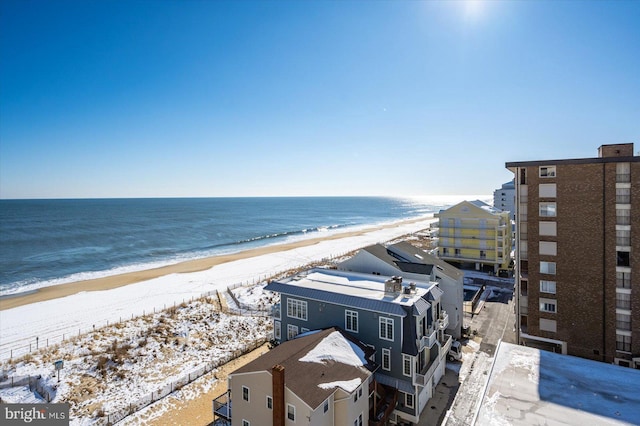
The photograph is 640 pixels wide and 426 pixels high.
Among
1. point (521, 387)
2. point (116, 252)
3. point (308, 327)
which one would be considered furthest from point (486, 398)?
point (116, 252)

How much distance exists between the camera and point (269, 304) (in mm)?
43500

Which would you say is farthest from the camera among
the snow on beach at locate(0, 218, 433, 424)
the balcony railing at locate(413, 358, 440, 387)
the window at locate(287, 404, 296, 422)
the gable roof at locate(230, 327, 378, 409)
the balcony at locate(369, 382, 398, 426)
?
the snow on beach at locate(0, 218, 433, 424)

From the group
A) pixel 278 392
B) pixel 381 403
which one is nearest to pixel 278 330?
pixel 381 403

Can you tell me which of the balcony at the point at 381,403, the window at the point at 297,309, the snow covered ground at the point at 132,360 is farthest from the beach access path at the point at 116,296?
the balcony at the point at 381,403

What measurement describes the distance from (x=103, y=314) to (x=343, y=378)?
3940 cm

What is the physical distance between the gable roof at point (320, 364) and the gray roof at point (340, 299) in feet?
7.06

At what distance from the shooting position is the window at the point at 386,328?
2088 cm

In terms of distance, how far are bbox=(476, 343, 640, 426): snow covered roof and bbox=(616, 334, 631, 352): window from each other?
6464 millimetres

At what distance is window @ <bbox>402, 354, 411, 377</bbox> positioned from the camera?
2031 centimetres

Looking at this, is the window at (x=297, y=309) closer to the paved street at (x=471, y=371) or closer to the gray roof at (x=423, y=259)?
the paved street at (x=471, y=371)

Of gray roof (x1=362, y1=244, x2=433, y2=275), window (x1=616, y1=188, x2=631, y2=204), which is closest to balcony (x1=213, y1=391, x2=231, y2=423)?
gray roof (x1=362, y1=244, x2=433, y2=275)

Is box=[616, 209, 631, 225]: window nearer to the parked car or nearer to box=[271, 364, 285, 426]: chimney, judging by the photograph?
the parked car

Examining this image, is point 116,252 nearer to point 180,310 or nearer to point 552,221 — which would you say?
point 180,310

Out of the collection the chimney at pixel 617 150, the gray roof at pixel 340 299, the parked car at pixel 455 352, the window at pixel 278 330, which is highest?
the chimney at pixel 617 150
